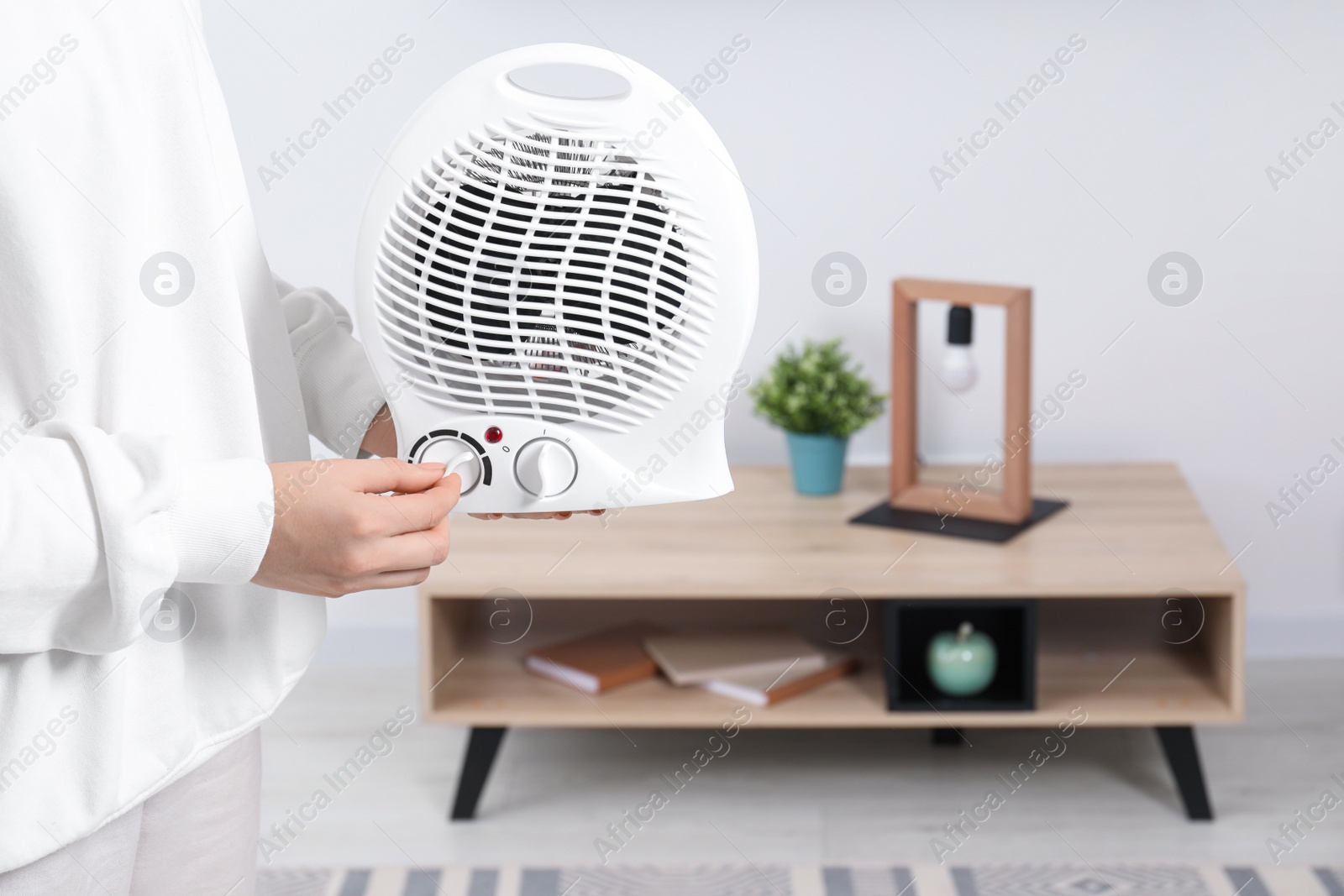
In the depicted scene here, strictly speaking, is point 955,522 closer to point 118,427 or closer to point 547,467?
point 547,467

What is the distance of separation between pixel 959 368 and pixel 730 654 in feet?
1.75

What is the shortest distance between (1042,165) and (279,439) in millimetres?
1572

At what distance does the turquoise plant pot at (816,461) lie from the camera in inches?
74.6

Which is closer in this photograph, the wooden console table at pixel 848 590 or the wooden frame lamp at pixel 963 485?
the wooden console table at pixel 848 590

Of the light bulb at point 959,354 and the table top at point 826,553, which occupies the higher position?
the light bulb at point 959,354

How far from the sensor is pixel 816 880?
1.57 metres

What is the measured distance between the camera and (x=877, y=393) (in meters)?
2.08

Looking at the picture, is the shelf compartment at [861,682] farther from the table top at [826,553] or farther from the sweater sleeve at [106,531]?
Result: the sweater sleeve at [106,531]

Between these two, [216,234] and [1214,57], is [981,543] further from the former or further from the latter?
[216,234]

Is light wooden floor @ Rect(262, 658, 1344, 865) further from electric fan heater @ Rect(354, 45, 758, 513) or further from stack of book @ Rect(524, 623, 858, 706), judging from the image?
electric fan heater @ Rect(354, 45, 758, 513)

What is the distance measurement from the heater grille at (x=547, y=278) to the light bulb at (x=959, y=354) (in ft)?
3.83

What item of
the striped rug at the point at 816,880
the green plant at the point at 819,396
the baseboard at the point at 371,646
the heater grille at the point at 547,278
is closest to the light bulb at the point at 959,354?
the green plant at the point at 819,396

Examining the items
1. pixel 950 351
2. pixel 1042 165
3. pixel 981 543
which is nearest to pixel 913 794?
pixel 981 543

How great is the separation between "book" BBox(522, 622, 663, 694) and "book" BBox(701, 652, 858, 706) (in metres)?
0.11
